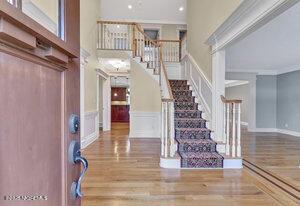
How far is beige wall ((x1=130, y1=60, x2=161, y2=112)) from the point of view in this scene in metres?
6.99

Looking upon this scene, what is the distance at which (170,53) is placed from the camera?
8914 millimetres

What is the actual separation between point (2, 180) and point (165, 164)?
3.58 metres

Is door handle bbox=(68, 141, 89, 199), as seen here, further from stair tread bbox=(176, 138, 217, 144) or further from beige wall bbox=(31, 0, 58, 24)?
stair tread bbox=(176, 138, 217, 144)

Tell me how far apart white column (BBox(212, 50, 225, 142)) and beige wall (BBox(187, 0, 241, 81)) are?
319mm

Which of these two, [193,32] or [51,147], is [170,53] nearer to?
[193,32]

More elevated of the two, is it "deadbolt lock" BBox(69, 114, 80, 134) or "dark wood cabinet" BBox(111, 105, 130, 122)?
"deadbolt lock" BBox(69, 114, 80, 134)

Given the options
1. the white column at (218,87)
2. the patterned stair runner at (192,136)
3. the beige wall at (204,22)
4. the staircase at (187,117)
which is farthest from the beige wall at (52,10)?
the white column at (218,87)

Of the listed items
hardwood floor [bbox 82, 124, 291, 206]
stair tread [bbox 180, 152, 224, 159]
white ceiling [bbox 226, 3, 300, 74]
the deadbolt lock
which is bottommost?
hardwood floor [bbox 82, 124, 291, 206]

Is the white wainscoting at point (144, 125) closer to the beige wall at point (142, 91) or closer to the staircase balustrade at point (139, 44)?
the beige wall at point (142, 91)

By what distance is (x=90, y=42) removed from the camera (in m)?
6.17

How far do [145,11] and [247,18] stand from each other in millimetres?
6197

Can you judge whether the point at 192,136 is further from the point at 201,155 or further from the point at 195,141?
the point at 201,155

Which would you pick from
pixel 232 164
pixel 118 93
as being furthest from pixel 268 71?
pixel 118 93

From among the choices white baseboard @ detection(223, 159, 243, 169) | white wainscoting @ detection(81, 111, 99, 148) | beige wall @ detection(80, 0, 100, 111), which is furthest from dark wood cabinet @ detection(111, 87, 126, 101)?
white baseboard @ detection(223, 159, 243, 169)
